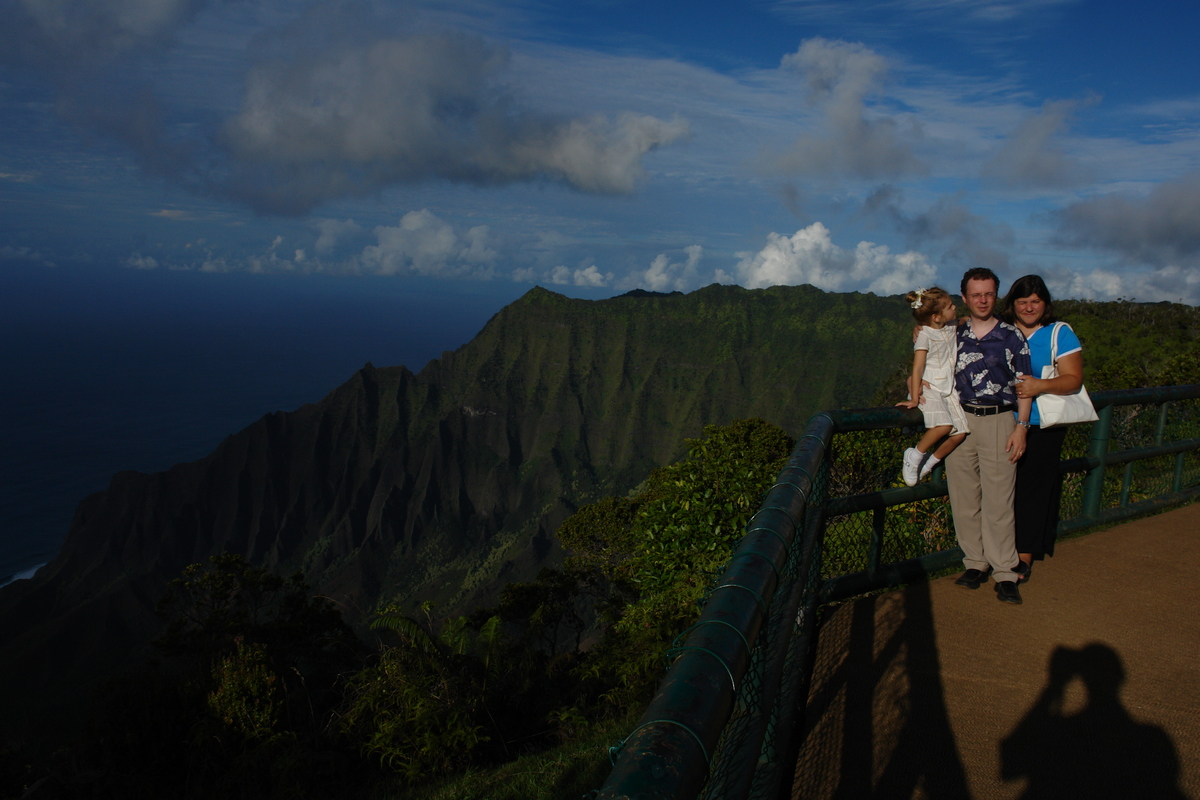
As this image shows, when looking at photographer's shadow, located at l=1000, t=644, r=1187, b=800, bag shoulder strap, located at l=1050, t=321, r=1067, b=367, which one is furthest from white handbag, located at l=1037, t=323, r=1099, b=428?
photographer's shadow, located at l=1000, t=644, r=1187, b=800

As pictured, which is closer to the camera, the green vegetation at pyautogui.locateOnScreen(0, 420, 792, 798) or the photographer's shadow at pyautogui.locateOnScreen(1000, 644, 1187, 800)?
the photographer's shadow at pyautogui.locateOnScreen(1000, 644, 1187, 800)

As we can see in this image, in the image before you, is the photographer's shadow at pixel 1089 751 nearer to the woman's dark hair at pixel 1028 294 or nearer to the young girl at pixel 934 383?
the young girl at pixel 934 383

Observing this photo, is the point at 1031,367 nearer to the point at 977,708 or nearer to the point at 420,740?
the point at 977,708

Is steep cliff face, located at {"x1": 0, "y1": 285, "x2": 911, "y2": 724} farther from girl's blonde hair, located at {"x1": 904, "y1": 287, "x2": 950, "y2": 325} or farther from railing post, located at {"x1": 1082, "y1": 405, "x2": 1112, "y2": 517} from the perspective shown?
girl's blonde hair, located at {"x1": 904, "y1": 287, "x2": 950, "y2": 325}

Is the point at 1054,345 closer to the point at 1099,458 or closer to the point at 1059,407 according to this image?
the point at 1059,407

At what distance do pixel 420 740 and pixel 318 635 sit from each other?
13.0 metres

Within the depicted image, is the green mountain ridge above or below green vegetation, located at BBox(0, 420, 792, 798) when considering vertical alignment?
below

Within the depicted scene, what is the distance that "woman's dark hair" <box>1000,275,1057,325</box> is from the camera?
13.4 feet

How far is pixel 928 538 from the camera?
481 cm

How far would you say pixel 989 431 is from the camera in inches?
158

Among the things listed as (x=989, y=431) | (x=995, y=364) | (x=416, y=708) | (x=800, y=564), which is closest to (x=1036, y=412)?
(x=989, y=431)

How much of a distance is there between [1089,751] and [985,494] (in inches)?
65.1

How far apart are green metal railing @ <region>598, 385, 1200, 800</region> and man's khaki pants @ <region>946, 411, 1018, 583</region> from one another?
0.56 feet

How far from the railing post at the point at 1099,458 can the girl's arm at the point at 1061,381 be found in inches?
56.4
